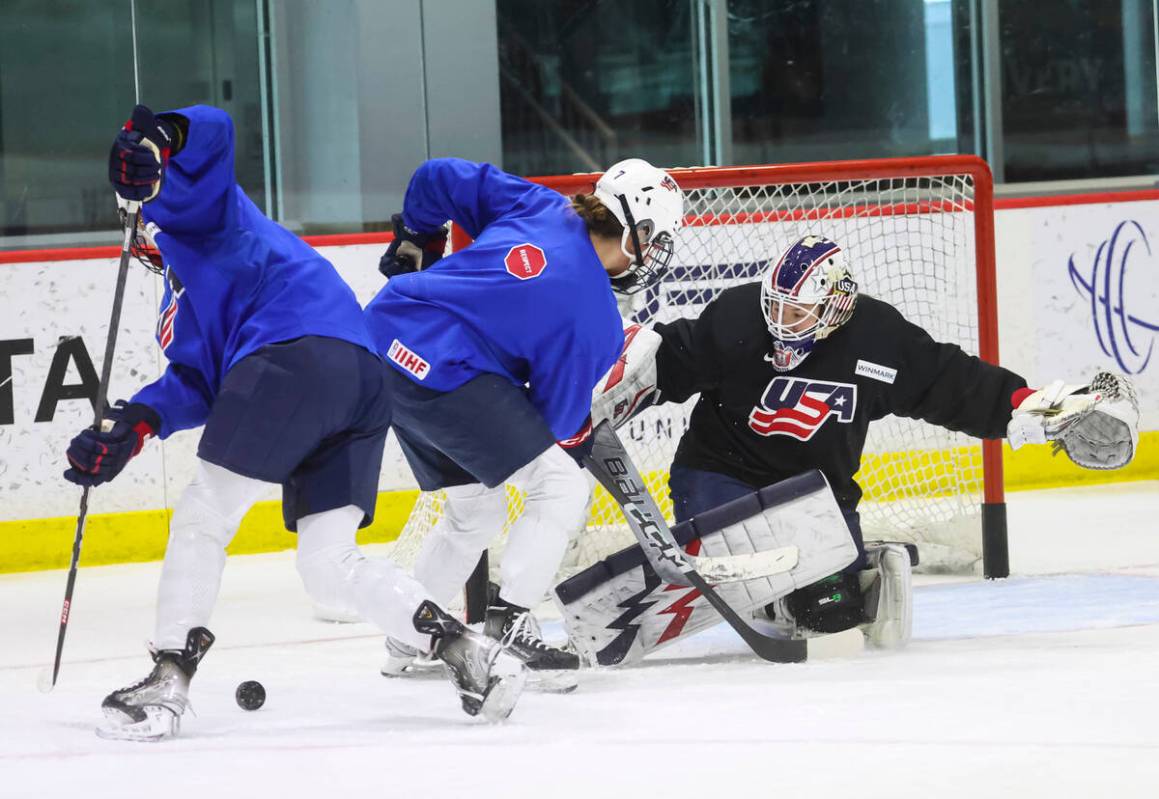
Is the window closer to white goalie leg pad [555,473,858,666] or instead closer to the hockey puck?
white goalie leg pad [555,473,858,666]

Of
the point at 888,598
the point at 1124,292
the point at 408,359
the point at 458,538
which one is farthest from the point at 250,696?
the point at 1124,292

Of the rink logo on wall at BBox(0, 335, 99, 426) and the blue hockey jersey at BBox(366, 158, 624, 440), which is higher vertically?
the blue hockey jersey at BBox(366, 158, 624, 440)

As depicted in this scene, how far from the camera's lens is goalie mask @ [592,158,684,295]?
9.51 feet

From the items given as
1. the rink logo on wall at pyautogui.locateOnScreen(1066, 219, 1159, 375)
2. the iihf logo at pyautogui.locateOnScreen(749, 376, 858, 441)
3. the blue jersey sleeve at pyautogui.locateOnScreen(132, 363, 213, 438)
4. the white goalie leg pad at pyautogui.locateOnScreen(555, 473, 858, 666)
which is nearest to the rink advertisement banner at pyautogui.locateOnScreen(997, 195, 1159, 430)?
the rink logo on wall at pyautogui.locateOnScreen(1066, 219, 1159, 375)

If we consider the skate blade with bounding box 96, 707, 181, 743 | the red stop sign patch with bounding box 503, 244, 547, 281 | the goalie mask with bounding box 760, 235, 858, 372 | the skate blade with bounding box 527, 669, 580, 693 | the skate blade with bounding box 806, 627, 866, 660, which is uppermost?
the red stop sign patch with bounding box 503, 244, 547, 281

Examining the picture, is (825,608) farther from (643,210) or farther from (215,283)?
(215,283)

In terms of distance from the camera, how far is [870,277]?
15.1 ft

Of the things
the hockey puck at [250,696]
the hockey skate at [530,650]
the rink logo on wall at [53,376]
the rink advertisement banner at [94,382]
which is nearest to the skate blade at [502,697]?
the hockey skate at [530,650]

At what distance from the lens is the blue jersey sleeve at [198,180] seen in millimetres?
2457

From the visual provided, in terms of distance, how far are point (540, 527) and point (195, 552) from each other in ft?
2.00

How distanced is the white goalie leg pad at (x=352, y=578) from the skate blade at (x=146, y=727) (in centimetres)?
28

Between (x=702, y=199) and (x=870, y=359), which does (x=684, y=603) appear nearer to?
(x=870, y=359)

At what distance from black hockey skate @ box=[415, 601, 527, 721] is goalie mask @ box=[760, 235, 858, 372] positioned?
110 centimetres

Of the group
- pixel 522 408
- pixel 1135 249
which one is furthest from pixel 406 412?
pixel 1135 249
